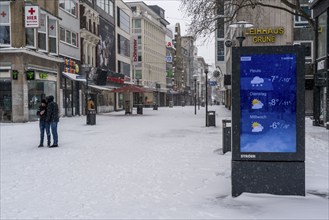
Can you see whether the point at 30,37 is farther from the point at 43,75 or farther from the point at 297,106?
the point at 297,106

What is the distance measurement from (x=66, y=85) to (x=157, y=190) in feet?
100

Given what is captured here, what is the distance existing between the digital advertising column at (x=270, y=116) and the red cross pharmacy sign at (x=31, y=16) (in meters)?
22.9

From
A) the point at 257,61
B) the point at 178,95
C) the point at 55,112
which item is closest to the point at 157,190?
the point at 257,61

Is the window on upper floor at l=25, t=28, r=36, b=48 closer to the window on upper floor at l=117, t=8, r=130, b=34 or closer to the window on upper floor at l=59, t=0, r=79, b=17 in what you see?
the window on upper floor at l=59, t=0, r=79, b=17

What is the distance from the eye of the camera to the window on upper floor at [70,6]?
36.0m

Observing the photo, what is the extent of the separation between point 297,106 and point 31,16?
23845 millimetres

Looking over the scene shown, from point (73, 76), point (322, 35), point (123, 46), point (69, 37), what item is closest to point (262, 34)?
point (322, 35)

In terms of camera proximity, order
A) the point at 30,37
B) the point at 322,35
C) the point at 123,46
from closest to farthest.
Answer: the point at 322,35 < the point at 30,37 < the point at 123,46

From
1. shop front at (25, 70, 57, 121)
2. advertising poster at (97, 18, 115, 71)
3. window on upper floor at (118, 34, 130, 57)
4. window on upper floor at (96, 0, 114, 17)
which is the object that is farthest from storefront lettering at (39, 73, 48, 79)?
window on upper floor at (118, 34, 130, 57)

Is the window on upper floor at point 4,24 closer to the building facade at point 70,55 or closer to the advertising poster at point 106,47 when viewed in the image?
the building facade at point 70,55

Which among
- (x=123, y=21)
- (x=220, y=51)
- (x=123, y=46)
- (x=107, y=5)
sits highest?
(x=107, y=5)

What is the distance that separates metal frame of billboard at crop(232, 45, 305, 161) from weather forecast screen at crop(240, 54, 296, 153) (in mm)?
48

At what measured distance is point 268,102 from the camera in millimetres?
6441

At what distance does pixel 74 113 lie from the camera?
38750mm
